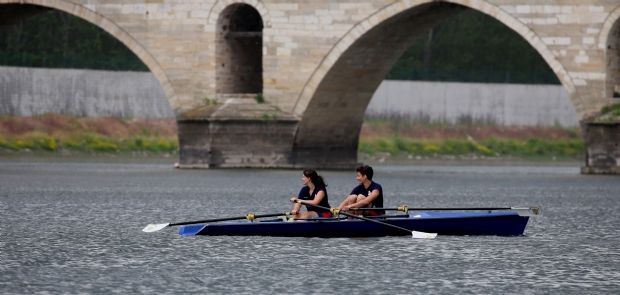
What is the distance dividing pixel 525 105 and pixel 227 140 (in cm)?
2006

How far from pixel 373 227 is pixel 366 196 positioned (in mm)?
535

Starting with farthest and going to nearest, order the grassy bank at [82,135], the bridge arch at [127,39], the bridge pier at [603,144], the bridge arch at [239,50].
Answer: the grassy bank at [82,135], the bridge arch at [127,39], the bridge arch at [239,50], the bridge pier at [603,144]

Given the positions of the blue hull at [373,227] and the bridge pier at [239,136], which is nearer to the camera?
the blue hull at [373,227]

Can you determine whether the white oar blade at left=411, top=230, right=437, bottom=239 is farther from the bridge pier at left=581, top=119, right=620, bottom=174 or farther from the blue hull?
the bridge pier at left=581, top=119, right=620, bottom=174


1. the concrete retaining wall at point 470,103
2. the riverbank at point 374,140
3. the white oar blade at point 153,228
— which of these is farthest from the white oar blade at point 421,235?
the concrete retaining wall at point 470,103

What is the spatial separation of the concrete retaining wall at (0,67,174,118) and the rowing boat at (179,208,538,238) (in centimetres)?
3697

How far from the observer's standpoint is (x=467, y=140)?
72188 mm

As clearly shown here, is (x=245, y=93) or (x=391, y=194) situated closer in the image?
(x=391, y=194)

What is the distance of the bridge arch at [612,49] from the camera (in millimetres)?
50844

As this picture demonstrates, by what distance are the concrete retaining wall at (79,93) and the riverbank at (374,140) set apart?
0.43 metres

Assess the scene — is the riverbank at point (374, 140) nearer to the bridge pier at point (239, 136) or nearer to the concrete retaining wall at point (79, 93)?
the concrete retaining wall at point (79, 93)

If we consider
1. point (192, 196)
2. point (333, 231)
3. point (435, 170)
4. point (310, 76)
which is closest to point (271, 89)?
point (310, 76)

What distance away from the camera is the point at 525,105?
240 feet

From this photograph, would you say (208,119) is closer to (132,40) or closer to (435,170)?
(132,40)
